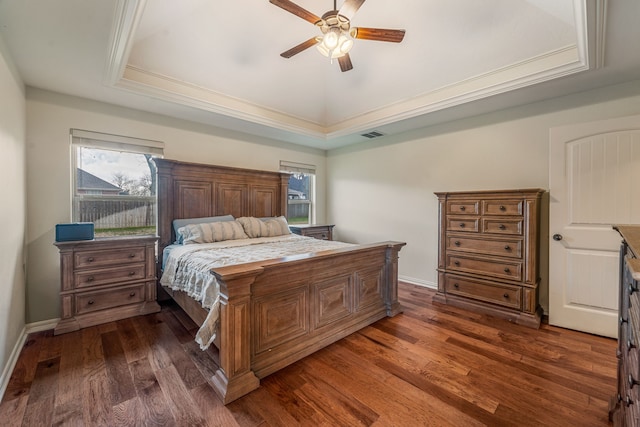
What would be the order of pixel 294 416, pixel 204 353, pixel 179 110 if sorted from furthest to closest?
pixel 179 110 → pixel 204 353 → pixel 294 416

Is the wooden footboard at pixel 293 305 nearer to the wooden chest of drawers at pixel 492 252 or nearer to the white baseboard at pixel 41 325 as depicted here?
the wooden chest of drawers at pixel 492 252

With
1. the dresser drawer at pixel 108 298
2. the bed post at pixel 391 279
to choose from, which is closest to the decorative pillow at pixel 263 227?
the dresser drawer at pixel 108 298

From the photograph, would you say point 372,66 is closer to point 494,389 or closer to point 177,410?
point 494,389

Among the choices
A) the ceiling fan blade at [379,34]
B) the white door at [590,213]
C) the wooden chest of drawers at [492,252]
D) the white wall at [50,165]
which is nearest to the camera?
the ceiling fan blade at [379,34]

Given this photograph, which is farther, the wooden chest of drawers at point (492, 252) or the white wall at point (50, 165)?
the wooden chest of drawers at point (492, 252)

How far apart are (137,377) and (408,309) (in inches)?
102

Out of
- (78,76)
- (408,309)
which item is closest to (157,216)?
(78,76)

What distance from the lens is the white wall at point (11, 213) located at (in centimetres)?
184

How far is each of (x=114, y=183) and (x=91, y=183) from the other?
21 cm

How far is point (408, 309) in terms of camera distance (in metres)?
3.08

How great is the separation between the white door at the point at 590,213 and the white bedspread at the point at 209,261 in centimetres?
243

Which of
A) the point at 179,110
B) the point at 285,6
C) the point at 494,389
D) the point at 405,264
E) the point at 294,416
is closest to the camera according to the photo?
the point at 294,416

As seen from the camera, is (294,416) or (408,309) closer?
(294,416)

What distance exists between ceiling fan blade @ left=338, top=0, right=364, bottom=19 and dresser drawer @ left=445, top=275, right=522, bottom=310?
2948mm
